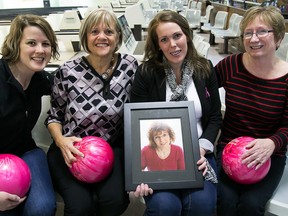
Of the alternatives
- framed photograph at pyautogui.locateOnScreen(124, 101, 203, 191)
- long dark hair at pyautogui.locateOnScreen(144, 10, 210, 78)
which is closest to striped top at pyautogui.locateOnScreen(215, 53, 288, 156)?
long dark hair at pyautogui.locateOnScreen(144, 10, 210, 78)

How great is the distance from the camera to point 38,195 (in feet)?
4.37

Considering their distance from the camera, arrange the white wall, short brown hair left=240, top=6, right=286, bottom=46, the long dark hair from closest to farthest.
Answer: short brown hair left=240, top=6, right=286, bottom=46, the long dark hair, the white wall

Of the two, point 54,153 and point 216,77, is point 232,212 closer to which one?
point 216,77

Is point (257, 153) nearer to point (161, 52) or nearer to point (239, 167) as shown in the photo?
point (239, 167)

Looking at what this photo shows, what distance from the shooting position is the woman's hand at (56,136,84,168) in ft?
4.38

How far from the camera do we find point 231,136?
1597 mm

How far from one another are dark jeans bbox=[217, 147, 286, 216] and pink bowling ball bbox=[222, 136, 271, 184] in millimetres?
44

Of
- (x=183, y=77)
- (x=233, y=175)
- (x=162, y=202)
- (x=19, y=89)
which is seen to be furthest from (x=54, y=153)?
(x=233, y=175)

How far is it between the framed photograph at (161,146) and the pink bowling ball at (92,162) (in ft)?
0.31

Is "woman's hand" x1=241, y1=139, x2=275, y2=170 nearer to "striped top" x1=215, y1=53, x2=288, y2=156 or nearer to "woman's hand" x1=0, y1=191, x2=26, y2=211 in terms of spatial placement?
"striped top" x1=215, y1=53, x2=288, y2=156

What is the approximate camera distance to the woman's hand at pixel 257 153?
1.28 meters

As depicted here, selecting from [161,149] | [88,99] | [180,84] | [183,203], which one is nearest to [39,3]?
[88,99]

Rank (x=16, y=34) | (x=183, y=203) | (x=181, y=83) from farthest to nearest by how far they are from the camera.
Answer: (x=181, y=83), (x=16, y=34), (x=183, y=203)

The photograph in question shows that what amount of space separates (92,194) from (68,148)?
0.24 m
